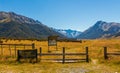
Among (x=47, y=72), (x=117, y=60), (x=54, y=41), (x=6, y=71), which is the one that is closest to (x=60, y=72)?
(x=47, y=72)

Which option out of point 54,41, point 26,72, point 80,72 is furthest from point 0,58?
point 54,41

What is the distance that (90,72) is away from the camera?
27.0m

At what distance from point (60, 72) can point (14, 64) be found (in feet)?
28.6

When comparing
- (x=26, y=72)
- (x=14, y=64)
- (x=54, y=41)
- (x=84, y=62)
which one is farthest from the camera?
(x=54, y=41)

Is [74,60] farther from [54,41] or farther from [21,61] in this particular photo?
[54,41]

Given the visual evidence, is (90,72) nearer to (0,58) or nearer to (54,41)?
(0,58)

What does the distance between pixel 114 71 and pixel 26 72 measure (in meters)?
8.48

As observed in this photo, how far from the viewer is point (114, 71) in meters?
27.9

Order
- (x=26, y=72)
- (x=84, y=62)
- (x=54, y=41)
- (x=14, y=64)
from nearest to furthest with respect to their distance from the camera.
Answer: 1. (x=26, y=72)
2. (x=14, y=64)
3. (x=84, y=62)
4. (x=54, y=41)

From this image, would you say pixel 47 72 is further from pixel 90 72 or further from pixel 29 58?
pixel 29 58

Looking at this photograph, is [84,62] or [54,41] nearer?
[84,62]

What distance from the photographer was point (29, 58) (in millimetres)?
35750

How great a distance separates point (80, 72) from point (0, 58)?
1482 cm

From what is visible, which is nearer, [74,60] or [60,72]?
[60,72]
